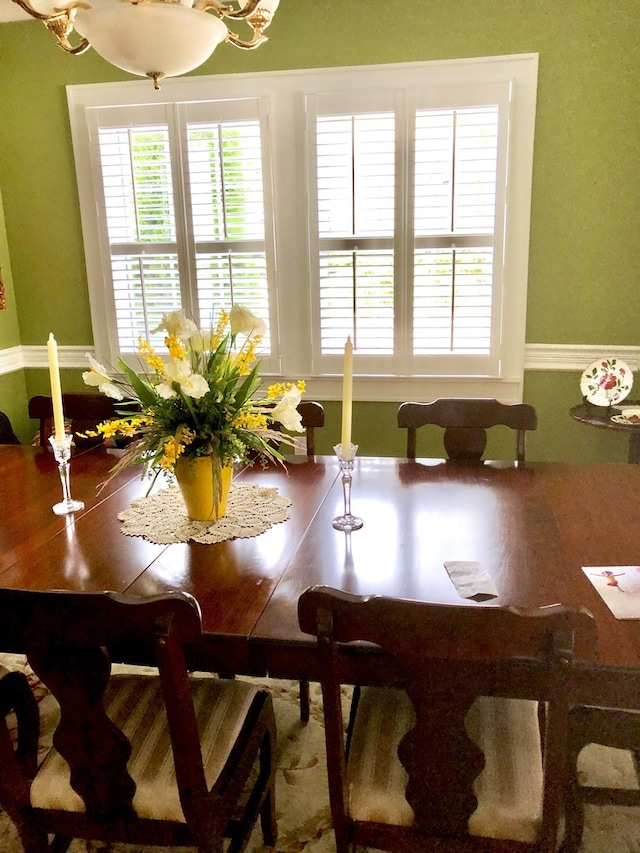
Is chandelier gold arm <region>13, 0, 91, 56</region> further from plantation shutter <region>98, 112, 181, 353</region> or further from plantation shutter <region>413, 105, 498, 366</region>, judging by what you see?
plantation shutter <region>413, 105, 498, 366</region>

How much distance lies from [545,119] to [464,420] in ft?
5.34

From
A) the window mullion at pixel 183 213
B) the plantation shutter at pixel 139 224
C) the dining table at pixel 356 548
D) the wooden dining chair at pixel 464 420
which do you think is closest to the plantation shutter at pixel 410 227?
the window mullion at pixel 183 213

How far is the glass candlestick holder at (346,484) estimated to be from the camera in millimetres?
1589

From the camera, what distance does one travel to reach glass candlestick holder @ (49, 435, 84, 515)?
1764 millimetres

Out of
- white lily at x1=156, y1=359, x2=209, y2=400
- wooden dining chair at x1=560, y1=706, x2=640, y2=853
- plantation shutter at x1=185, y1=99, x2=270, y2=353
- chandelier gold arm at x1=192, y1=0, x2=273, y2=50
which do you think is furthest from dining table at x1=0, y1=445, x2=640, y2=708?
plantation shutter at x1=185, y1=99, x2=270, y2=353

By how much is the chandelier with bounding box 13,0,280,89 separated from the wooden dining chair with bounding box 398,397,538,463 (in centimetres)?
118

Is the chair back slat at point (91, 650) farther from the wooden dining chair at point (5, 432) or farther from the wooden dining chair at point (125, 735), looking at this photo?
the wooden dining chair at point (5, 432)

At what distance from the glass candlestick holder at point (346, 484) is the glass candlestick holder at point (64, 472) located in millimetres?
718

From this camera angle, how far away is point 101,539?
5.32 feet

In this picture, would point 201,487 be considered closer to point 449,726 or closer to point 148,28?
point 449,726

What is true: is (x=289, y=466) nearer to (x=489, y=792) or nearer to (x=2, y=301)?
(x=489, y=792)

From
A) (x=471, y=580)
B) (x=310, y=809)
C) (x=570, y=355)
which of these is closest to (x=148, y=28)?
(x=471, y=580)

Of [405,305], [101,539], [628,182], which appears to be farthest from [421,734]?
[628,182]

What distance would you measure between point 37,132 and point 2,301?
2.90ft
